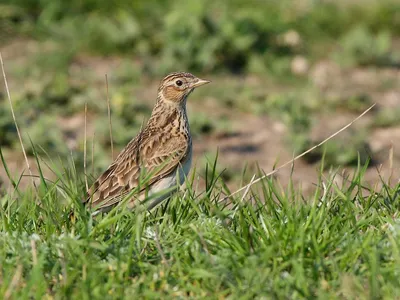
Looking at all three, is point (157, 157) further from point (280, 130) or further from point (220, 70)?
point (220, 70)

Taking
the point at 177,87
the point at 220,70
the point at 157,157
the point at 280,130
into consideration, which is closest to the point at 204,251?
the point at 157,157

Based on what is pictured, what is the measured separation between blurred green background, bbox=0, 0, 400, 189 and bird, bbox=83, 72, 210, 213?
1.84m

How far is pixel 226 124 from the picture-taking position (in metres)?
9.77

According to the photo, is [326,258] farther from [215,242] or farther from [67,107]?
[67,107]

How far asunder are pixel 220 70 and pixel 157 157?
463 centimetres

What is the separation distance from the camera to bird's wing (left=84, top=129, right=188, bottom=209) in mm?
6145

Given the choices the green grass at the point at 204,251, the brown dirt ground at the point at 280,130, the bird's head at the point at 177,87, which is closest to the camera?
the green grass at the point at 204,251

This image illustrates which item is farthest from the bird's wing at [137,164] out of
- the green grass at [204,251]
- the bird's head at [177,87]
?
the green grass at [204,251]

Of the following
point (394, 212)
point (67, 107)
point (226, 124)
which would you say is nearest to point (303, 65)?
point (226, 124)

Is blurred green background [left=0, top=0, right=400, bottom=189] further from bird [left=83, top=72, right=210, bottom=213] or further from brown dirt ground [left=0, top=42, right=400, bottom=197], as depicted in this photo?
bird [left=83, top=72, right=210, bottom=213]

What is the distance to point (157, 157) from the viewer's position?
6.66m

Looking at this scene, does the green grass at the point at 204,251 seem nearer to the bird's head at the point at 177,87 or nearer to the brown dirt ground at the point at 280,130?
the bird's head at the point at 177,87

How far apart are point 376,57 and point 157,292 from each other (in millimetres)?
7552

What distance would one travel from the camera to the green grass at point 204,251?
4414 mm
